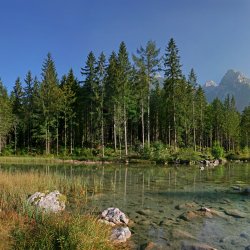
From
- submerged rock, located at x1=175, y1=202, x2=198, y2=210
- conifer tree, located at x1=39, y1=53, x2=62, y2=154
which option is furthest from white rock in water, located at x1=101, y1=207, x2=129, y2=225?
conifer tree, located at x1=39, y1=53, x2=62, y2=154

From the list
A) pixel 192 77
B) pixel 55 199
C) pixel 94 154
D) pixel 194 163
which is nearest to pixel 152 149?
pixel 194 163

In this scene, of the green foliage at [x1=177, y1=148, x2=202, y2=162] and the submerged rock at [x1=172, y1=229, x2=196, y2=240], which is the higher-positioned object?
the green foliage at [x1=177, y1=148, x2=202, y2=162]

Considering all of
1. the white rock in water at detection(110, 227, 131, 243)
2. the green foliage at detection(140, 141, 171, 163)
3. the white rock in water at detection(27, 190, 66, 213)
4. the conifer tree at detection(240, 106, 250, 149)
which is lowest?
the white rock in water at detection(110, 227, 131, 243)

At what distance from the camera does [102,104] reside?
56.4 meters

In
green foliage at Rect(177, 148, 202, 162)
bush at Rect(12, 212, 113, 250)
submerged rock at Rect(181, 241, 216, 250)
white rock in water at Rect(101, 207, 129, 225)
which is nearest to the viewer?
bush at Rect(12, 212, 113, 250)

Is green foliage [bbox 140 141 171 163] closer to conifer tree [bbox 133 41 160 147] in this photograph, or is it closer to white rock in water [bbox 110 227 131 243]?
conifer tree [bbox 133 41 160 147]

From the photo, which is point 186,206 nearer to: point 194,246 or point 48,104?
point 194,246

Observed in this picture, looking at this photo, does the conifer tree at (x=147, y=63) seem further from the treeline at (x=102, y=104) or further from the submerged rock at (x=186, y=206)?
the submerged rock at (x=186, y=206)

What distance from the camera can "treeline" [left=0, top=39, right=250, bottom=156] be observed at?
53.5 metres

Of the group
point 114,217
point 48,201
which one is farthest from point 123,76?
point 114,217

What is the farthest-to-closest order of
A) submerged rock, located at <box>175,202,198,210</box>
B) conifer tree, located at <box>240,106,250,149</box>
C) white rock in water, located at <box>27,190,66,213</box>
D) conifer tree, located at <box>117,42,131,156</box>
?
conifer tree, located at <box>240,106,250,149</box>
conifer tree, located at <box>117,42,131,156</box>
submerged rock, located at <box>175,202,198,210</box>
white rock in water, located at <box>27,190,66,213</box>

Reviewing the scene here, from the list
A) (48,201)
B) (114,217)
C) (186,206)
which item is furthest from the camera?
(186,206)

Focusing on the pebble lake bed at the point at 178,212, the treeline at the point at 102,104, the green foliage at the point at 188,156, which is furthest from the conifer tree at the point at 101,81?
the pebble lake bed at the point at 178,212

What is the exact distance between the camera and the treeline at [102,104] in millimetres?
53531
